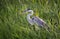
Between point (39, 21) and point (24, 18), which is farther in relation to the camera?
point (24, 18)

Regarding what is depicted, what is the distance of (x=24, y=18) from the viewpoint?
5574 millimetres

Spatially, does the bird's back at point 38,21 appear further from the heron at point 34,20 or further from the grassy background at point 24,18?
A: the grassy background at point 24,18

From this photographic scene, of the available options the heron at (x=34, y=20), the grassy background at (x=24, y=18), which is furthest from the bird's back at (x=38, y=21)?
the grassy background at (x=24, y=18)

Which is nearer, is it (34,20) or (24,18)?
(34,20)

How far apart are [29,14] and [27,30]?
73 cm

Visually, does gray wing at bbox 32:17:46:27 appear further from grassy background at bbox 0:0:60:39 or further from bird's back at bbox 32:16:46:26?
grassy background at bbox 0:0:60:39

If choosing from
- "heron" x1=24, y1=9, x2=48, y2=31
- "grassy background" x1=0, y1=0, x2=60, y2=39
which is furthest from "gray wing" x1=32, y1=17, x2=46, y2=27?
"grassy background" x1=0, y1=0, x2=60, y2=39

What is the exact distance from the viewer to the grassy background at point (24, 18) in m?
5.03

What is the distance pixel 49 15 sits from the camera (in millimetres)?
5652

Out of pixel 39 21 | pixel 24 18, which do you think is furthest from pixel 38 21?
pixel 24 18

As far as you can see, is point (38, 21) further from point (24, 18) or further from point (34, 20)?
point (24, 18)

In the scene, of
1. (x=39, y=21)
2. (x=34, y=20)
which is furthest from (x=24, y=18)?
(x=39, y=21)

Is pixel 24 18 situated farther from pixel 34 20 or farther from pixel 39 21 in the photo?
pixel 39 21

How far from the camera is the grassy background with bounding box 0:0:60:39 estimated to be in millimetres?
5027
